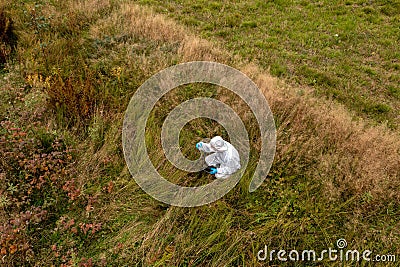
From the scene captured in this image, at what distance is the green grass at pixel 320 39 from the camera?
250 inches

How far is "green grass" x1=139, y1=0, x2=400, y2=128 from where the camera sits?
20.8 ft

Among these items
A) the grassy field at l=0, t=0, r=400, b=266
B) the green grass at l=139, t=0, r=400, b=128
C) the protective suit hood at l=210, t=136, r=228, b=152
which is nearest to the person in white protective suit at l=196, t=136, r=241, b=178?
the protective suit hood at l=210, t=136, r=228, b=152

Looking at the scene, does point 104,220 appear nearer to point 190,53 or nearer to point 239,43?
point 190,53

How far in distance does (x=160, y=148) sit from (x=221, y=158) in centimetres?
93

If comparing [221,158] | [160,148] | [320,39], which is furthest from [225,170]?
[320,39]

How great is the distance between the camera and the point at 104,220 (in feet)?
11.9

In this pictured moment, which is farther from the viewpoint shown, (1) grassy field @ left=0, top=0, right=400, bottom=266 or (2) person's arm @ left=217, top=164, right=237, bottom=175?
(2) person's arm @ left=217, top=164, right=237, bottom=175

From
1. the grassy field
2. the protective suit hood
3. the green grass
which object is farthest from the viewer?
the green grass

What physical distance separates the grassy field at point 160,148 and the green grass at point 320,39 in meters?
0.05

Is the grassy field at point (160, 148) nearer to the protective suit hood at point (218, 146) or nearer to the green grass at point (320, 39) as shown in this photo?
the green grass at point (320, 39)

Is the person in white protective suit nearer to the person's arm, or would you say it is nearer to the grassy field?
the person's arm

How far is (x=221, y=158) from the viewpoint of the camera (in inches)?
161

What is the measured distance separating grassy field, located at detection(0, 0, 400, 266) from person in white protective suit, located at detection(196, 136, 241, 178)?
19cm

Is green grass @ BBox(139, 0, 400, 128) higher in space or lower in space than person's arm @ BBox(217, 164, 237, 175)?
higher
